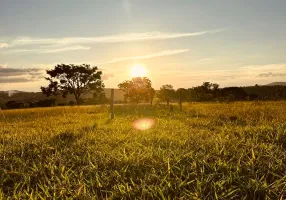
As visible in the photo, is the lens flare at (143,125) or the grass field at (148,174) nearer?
the grass field at (148,174)

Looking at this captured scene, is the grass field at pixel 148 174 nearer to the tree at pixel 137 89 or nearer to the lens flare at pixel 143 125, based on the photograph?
the lens flare at pixel 143 125

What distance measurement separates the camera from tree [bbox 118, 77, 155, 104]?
38844 mm

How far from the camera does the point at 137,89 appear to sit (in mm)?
38844

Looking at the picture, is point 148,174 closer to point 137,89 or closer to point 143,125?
point 143,125

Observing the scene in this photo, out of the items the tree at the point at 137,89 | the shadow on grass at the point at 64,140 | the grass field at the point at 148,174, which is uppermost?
the tree at the point at 137,89

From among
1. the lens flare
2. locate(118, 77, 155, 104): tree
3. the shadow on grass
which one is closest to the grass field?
the shadow on grass

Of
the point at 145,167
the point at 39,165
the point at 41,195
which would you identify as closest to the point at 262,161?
the point at 145,167

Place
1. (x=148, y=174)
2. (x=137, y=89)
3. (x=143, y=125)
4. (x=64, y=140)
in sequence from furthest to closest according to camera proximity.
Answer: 1. (x=137, y=89)
2. (x=143, y=125)
3. (x=64, y=140)
4. (x=148, y=174)

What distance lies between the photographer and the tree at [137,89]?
3884 centimetres

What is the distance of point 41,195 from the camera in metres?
4.29

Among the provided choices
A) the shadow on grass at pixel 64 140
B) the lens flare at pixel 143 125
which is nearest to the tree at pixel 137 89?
the lens flare at pixel 143 125

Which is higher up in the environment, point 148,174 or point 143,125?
point 143,125

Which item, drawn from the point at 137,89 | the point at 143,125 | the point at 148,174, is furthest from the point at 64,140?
the point at 137,89

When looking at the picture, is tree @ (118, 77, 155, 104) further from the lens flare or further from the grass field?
the grass field
